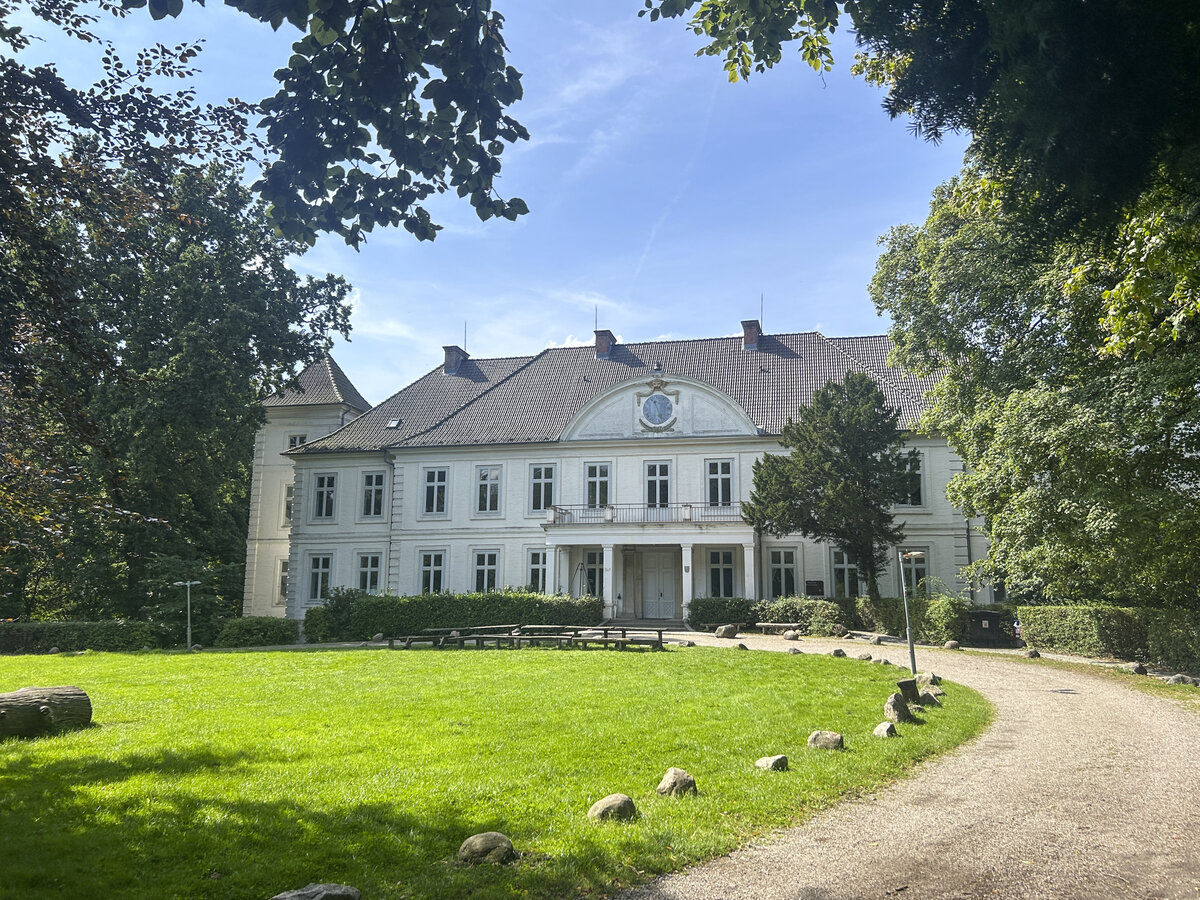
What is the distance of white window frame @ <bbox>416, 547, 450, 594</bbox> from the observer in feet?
109

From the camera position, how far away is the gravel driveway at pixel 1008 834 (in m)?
5.14

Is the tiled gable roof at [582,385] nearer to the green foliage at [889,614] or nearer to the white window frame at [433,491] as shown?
the white window frame at [433,491]

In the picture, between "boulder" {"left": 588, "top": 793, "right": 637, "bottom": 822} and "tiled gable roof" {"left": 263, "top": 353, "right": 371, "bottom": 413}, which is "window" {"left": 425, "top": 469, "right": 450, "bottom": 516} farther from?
"boulder" {"left": 588, "top": 793, "right": 637, "bottom": 822}

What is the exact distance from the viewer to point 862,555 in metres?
26.2

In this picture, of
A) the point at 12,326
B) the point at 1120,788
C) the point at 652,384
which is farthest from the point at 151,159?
the point at 652,384

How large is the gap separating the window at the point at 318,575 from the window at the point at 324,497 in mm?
1940

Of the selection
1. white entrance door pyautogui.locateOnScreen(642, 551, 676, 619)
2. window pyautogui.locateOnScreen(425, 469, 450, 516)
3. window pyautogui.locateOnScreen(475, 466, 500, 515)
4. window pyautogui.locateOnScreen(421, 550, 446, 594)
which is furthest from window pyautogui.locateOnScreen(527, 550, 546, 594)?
window pyautogui.locateOnScreen(425, 469, 450, 516)

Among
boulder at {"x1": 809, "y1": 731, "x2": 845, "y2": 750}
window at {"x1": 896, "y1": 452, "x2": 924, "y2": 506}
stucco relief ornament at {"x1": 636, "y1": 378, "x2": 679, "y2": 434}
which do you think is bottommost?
boulder at {"x1": 809, "y1": 731, "x2": 845, "y2": 750}

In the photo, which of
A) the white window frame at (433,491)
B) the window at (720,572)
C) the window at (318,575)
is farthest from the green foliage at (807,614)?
the window at (318,575)

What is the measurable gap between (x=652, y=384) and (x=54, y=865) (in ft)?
92.8

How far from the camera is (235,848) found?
214 inches

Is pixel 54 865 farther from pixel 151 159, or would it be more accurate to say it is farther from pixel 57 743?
pixel 151 159

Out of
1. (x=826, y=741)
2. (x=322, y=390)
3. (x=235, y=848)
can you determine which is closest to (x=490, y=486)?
(x=322, y=390)

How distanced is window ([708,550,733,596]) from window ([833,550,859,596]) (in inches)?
154
